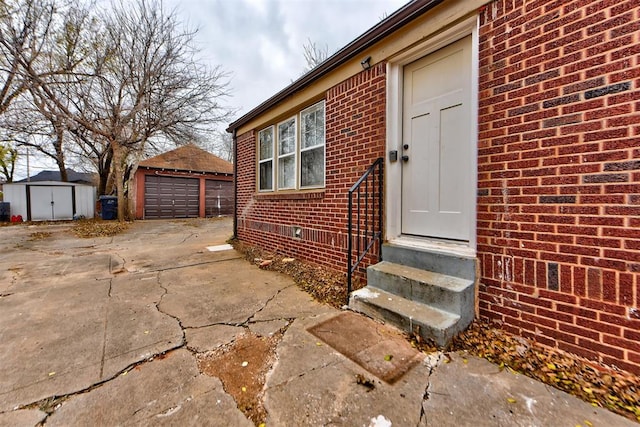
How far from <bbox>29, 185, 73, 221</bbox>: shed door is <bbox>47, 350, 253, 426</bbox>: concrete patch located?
15.5m

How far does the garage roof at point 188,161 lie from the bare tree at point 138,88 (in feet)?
4.74

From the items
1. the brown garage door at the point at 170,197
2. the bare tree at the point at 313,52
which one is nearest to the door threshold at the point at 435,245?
the bare tree at the point at 313,52

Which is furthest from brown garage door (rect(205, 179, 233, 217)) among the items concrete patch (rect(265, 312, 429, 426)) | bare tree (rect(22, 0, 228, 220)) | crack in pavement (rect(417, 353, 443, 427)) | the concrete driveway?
crack in pavement (rect(417, 353, 443, 427))

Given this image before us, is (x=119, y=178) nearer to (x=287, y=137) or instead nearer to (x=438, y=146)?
(x=287, y=137)

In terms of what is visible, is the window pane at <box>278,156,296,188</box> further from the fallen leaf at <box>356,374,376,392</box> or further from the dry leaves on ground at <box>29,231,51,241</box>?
the dry leaves on ground at <box>29,231,51,241</box>

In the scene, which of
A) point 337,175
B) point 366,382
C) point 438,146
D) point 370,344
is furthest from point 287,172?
point 366,382

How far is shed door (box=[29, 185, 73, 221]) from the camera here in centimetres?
1213

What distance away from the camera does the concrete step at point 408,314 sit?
2.00 meters

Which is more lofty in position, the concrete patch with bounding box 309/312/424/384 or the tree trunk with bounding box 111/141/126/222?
the tree trunk with bounding box 111/141/126/222

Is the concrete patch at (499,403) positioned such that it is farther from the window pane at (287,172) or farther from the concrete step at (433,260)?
the window pane at (287,172)

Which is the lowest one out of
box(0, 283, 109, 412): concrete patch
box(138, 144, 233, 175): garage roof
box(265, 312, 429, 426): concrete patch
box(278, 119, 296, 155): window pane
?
box(265, 312, 429, 426): concrete patch

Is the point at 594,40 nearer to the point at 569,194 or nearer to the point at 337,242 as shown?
the point at 569,194

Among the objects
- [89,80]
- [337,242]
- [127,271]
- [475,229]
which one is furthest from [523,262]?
[89,80]

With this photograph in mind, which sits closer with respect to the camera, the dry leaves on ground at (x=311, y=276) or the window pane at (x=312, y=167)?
the dry leaves on ground at (x=311, y=276)
